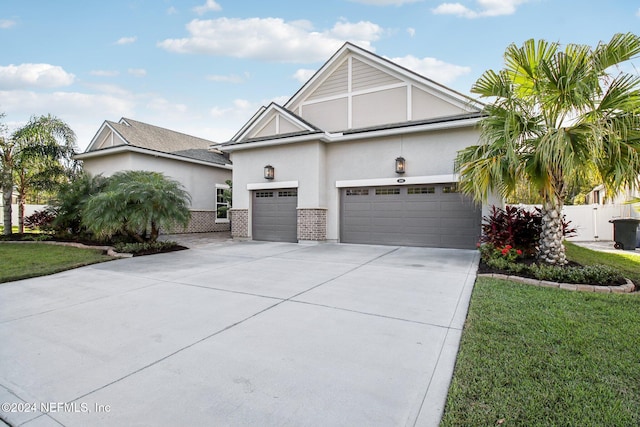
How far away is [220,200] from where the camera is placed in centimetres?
1766

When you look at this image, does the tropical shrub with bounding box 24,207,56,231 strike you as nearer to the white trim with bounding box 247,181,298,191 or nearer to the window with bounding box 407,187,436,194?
the white trim with bounding box 247,181,298,191

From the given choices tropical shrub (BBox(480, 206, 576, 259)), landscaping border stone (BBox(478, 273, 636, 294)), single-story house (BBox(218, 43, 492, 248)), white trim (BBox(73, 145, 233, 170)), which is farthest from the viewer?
white trim (BBox(73, 145, 233, 170))

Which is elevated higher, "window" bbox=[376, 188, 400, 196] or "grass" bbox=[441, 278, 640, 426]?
"window" bbox=[376, 188, 400, 196]

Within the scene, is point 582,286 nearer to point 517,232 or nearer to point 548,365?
point 517,232

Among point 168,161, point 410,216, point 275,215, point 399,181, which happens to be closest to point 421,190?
point 399,181

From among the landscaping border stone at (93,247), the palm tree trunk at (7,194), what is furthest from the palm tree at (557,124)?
the palm tree trunk at (7,194)

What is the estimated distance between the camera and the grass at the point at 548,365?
2.16 meters

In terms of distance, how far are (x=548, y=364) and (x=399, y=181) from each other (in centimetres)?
841

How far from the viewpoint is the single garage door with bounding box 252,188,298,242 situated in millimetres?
12484

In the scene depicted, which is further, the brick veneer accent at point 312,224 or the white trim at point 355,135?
the brick veneer accent at point 312,224

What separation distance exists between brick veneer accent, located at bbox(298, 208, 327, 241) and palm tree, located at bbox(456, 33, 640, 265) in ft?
18.9

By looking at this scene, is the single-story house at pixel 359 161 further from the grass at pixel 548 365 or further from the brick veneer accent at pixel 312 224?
the grass at pixel 548 365

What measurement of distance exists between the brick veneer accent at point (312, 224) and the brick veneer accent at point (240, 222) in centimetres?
262

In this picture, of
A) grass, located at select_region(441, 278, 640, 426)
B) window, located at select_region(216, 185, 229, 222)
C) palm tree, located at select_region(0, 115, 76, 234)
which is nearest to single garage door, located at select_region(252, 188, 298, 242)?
window, located at select_region(216, 185, 229, 222)
